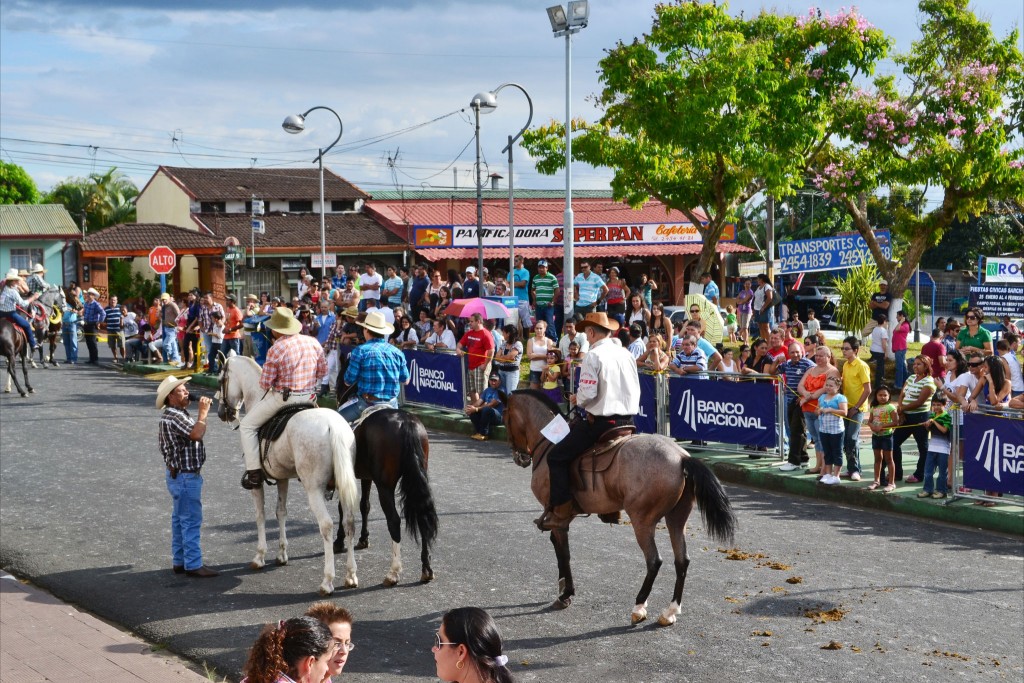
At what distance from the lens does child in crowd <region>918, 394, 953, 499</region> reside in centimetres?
1285

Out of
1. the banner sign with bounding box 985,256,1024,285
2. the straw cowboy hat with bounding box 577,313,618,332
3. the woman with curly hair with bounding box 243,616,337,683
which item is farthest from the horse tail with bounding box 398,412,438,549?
the banner sign with bounding box 985,256,1024,285

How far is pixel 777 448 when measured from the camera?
1506 centimetres

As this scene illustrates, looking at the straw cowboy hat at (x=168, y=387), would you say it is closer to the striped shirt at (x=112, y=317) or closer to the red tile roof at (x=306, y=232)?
the striped shirt at (x=112, y=317)

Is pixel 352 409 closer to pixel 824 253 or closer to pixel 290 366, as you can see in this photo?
pixel 290 366

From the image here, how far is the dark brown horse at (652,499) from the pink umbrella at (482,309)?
10.6 metres

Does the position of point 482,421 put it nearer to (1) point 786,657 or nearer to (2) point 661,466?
(2) point 661,466

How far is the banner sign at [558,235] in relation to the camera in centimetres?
4325

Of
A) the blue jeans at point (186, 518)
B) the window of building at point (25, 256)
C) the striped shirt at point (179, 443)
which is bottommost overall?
the blue jeans at point (186, 518)

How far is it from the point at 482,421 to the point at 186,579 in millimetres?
8111

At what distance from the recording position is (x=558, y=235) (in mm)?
44531

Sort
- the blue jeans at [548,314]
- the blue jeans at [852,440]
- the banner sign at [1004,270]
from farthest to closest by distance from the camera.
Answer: the blue jeans at [548,314] < the banner sign at [1004,270] < the blue jeans at [852,440]

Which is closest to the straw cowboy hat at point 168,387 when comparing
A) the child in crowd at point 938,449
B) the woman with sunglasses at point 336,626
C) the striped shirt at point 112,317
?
the woman with sunglasses at point 336,626

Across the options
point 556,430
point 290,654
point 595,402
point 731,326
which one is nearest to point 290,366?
point 556,430

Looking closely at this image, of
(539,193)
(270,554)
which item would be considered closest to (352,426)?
(270,554)
